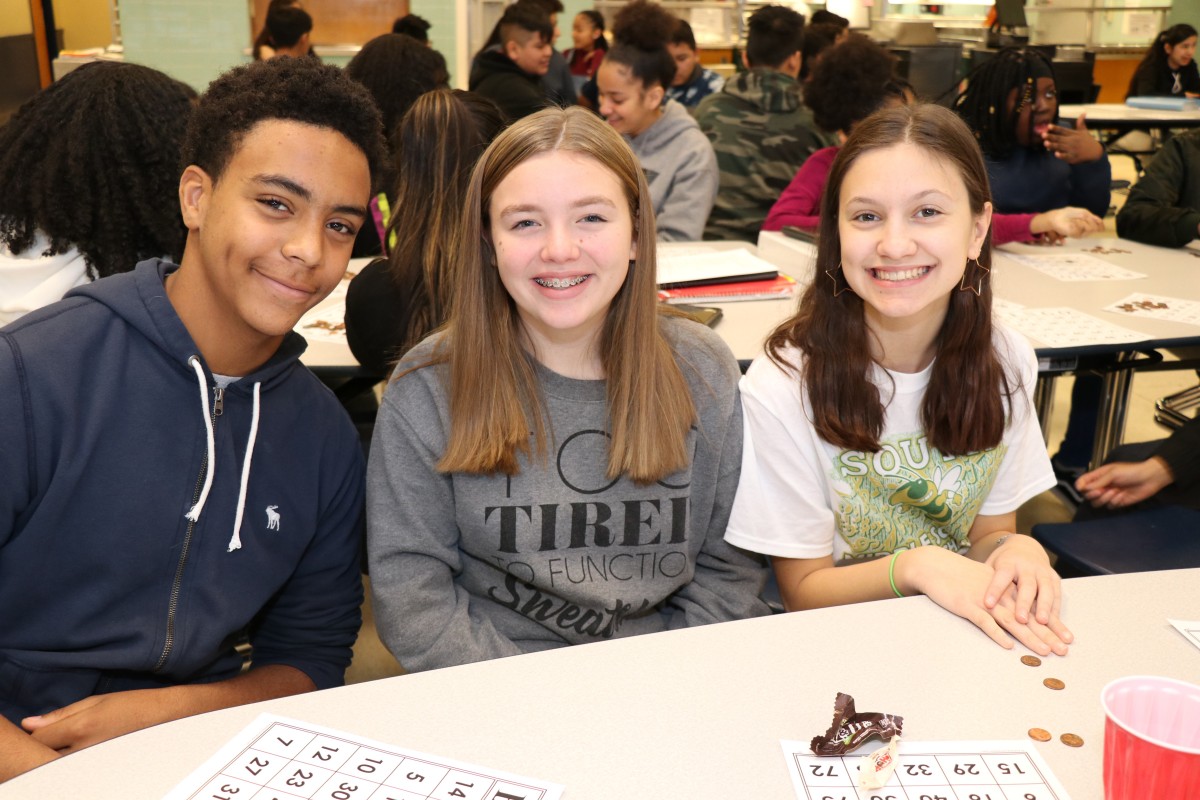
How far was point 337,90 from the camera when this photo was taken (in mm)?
1316

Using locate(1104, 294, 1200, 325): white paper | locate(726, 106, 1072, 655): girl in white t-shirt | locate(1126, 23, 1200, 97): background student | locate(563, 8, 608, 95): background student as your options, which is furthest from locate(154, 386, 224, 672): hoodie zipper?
locate(1126, 23, 1200, 97): background student

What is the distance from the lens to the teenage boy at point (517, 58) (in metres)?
4.83

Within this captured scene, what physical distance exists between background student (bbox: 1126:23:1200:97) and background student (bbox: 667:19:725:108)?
426 cm

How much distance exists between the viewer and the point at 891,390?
153 cm

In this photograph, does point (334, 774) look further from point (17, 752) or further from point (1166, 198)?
point (1166, 198)

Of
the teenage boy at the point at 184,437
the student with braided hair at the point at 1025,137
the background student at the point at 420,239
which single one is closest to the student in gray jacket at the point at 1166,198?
the student with braided hair at the point at 1025,137

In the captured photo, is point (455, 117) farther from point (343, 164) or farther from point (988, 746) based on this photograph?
point (988, 746)

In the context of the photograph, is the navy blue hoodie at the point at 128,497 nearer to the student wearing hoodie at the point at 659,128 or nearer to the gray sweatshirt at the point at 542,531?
the gray sweatshirt at the point at 542,531

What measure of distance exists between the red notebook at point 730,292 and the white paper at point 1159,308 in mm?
785

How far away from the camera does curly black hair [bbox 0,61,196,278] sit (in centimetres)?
162

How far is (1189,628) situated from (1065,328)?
132 centimetres

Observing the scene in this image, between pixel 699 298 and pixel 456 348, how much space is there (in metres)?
1.26

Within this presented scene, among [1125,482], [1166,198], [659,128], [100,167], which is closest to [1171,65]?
[1166,198]

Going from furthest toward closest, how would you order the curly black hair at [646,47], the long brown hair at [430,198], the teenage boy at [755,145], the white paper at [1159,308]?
the teenage boy at [755,145] → the curly black hair at [646,47] → the white paper at [1159,308] → the long brown hair at [430,198]
